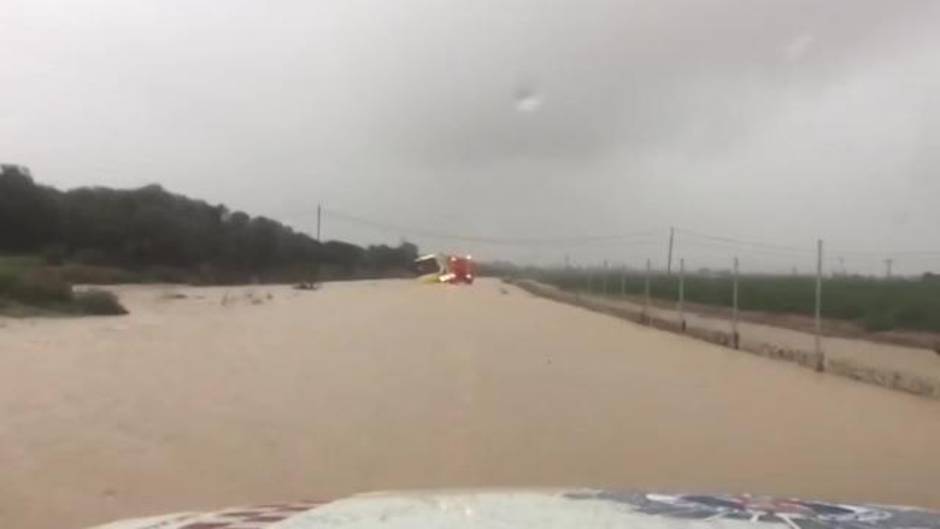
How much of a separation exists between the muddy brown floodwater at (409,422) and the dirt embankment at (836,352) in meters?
0.44

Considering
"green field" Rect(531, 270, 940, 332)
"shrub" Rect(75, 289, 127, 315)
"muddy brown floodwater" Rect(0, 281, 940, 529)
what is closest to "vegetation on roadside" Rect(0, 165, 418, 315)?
"shrub" Rect(75, 289, 127, 315)

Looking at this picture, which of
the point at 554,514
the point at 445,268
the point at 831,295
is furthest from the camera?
the point at 445,268

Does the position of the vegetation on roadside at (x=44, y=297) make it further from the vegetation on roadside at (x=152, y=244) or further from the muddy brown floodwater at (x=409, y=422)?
the muddy brown floodwater at (x=409, y=422)

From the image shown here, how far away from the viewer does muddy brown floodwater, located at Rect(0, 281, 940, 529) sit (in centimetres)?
1105

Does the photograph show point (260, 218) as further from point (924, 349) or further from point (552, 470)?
point (552, 470)

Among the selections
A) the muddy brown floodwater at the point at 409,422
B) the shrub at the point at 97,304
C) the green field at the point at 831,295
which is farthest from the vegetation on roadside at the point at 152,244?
the muddy brown floodwater at the point at 409,422

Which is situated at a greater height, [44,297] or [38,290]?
[38,290]

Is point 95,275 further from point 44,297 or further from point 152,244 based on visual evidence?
point 44,297

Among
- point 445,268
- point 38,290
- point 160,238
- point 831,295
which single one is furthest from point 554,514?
point 160,238

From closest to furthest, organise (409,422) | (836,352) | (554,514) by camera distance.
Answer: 1. (554,514)
2. (409,422)
3. (836,352)

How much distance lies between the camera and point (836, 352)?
22078mm

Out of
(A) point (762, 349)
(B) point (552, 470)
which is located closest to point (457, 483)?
(B) point (552, 470)

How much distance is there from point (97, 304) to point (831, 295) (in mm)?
19653

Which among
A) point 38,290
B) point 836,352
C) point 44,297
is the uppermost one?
point 38,290
